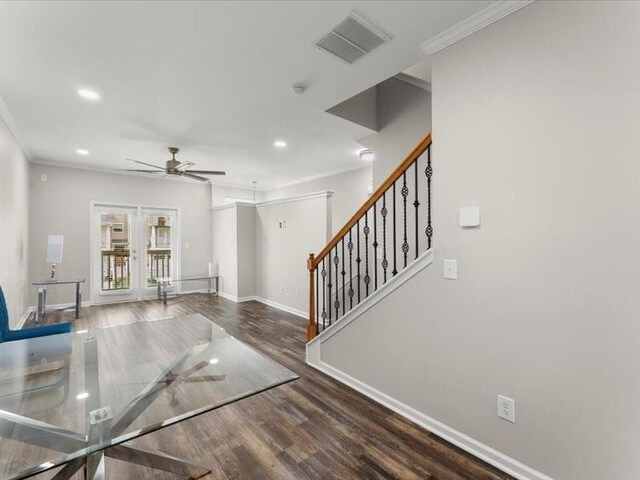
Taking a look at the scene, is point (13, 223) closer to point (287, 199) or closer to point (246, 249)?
point (246, 249)

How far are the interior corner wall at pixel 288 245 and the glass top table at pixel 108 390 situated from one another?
9.49 ft

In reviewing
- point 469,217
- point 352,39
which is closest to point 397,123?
point 352,39

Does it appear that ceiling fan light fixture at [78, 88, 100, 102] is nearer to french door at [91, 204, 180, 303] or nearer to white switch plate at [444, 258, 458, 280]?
white switch plate at [444, 258, 458, 280]

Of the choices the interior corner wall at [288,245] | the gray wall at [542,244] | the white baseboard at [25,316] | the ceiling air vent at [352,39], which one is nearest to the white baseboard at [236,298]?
the interior corner wall at [288,245]

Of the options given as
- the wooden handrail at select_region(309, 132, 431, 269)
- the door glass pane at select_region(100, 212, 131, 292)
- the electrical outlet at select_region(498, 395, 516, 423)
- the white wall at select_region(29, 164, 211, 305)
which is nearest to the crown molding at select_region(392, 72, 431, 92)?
the wooden handrail at select_region(309, 132, 431, 269)

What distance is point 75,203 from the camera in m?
5.79

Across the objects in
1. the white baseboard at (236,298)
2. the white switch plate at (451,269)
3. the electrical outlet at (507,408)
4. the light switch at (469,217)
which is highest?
the light switch at (469,217)

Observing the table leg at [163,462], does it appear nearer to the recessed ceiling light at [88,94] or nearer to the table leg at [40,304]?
the recessed ceiling light at [88,94]

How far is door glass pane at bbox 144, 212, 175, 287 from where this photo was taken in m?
6.68

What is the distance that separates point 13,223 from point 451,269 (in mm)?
5322

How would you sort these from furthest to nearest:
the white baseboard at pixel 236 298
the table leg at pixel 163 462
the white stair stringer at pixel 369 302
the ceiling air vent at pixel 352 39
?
the white baseboard at pixel 236 298 < the white stair stringer at pixel 369 302 < the ceiling air vent at pixel 352 39 < the table leg at pixel 163 462

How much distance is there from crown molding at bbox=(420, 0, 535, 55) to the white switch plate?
1.52 meters

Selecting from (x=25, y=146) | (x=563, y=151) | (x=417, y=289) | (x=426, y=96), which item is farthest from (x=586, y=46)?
(x=25, y=146)

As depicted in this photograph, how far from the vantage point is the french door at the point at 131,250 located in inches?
241
